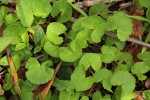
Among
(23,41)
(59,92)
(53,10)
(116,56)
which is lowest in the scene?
(59,92)

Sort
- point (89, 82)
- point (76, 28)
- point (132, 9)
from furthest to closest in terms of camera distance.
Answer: point (132, 9), point (76, 28), point (89, 82)

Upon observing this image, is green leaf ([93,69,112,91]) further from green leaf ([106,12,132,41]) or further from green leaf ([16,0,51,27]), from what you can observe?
green leaf ([16,0,51,27])

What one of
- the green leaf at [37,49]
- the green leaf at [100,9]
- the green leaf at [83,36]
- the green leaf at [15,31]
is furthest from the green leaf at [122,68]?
the green leaf at [15,31]

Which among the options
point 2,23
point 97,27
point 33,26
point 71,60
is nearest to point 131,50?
point 97,27

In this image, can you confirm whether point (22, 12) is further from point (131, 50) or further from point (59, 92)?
point (131, 50)

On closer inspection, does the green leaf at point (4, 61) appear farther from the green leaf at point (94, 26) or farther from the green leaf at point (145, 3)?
the green leaf at point (145, 3)

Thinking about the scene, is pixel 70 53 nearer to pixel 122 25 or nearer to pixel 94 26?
pixel 94 26

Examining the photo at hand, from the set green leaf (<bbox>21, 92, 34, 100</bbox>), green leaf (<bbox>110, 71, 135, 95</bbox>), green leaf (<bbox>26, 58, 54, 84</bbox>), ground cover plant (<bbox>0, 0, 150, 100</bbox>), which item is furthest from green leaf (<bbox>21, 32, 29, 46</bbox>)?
green leaf (<bbox>110, 71, 135, 95</bbox>)
